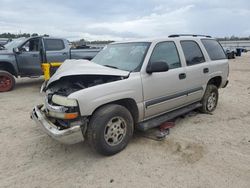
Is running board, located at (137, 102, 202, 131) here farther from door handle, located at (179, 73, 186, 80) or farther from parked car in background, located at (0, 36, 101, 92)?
parked car in background, located at (0, 36, 101, 92)

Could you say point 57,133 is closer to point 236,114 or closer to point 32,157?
point 32,157

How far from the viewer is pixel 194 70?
4.54 metres

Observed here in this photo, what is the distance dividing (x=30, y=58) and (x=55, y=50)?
3.45 feet

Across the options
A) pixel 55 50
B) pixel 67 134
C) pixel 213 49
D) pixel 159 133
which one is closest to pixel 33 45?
pixel 55 50

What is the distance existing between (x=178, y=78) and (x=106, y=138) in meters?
1.82

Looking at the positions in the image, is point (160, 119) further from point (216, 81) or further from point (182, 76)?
point (216, 81)

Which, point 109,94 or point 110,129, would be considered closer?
point 109,94

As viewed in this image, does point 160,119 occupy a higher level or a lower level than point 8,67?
lower

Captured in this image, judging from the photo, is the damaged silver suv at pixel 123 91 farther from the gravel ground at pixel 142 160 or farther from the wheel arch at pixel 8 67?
the wheel arch at pixel 8 67

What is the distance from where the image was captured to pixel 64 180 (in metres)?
2.87

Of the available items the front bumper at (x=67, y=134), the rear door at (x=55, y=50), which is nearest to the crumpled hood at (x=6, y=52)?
the rear door at (x=55, y=50)

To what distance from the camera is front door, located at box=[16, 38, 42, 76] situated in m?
8.51

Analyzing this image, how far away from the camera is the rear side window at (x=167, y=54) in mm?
3895

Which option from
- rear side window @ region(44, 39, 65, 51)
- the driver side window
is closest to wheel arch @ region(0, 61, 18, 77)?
the driver side window
